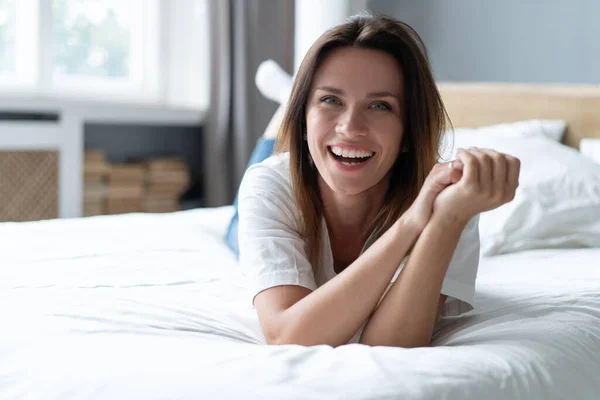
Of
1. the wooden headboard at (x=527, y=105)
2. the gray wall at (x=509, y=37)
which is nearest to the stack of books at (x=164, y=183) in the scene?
the gray wall at (x=509, y=37)

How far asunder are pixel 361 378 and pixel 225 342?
264 millimetres

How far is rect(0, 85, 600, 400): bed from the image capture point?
0.86 meters

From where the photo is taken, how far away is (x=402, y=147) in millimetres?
1305

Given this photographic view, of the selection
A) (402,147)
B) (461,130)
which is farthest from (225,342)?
(461,130)

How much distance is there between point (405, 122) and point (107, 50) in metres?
2.88

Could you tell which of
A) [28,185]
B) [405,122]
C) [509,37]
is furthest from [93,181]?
[405,122]

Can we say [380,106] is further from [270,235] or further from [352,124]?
[270,235]

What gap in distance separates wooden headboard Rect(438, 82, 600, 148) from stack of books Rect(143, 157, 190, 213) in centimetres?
166

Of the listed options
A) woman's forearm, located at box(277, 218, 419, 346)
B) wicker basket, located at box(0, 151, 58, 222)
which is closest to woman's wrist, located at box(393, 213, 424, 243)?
woman's forearm, located at box(277, 218, 419, 346)

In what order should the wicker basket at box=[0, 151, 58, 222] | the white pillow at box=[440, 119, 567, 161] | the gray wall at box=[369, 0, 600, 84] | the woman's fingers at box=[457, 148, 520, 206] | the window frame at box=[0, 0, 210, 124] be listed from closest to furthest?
the woman's fingers at box=[457, 148, 520, 206] < the white pillow at box=[440, 119, 567, 161] < the gray wall at box=[369, 0, 600, 84] < the wicker basket at box=[0, 151, 58, 222] < the window frame at box=[0, 0, 210, 124]

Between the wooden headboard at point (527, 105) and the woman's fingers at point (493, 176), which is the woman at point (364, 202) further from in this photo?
→ the wooden headboard at point (527, 105)

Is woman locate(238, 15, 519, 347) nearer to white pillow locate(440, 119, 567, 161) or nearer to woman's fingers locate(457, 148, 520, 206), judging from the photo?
woman's fingers locate(457, 148, 520, 206)

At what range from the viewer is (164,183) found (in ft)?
12.5

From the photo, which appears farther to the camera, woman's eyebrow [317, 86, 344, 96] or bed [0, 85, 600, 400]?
woman's eyebrow [317, 86, 344, 96]
